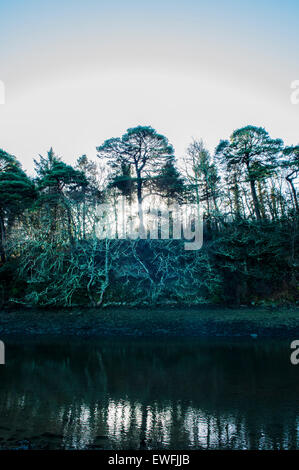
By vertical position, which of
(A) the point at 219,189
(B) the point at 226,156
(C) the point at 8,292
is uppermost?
(B) the point at 226,156

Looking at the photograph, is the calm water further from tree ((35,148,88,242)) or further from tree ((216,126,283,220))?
tree ((216,126,283,220))

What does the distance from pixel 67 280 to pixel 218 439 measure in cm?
1592

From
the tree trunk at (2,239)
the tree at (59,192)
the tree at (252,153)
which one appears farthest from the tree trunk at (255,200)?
the tree trunk at (2,239)

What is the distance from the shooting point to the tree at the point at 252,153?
25922 mm

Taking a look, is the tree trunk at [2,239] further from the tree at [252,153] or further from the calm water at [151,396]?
the tree at [252,153]

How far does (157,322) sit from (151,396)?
848 cm

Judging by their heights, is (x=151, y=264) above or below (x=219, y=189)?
below

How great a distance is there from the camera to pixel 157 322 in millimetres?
16031

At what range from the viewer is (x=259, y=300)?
62.1ft

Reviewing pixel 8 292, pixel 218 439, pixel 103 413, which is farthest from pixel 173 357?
pixel 8 292

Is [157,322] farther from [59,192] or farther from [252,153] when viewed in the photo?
[252,153]

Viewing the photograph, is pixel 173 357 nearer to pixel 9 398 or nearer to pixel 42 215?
pixel 9 398
